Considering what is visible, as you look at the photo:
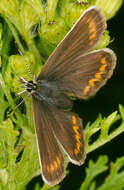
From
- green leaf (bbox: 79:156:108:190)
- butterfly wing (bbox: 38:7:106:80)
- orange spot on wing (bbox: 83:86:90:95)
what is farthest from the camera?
green leaf (bbox: 79:156:108:190)

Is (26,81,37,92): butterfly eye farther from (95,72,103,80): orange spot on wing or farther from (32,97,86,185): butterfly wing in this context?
(95,72,103,80): orange spot on wing

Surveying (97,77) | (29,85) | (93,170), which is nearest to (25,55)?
(29,85)

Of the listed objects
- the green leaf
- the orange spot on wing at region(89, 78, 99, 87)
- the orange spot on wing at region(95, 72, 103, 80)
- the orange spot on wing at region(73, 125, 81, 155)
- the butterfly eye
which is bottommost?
the green leaf

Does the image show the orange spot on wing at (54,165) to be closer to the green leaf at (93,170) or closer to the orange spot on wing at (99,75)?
the orange spot on wing at (99,75)

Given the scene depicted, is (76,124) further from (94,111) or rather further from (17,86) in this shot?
(94,111)

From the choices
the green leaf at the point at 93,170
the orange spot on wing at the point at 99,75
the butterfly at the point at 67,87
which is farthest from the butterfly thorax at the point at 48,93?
the green leaf at the point at 93,170

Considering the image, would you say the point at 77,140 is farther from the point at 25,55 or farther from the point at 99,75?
the point at 25,55

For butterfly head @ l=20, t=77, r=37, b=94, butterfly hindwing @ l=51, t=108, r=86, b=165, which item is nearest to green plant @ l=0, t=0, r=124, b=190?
butterfly head @ l=20, t=77, r=37, b=94

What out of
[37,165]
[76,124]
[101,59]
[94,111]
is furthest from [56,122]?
[94,111]
